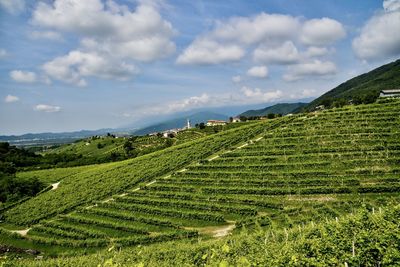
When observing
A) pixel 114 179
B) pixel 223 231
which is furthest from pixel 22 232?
pixel 223 231

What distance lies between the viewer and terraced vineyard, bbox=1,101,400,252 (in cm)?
3575

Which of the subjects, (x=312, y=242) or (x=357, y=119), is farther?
(x=357, y=119)

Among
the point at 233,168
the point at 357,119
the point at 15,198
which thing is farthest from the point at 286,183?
the point at 15,198

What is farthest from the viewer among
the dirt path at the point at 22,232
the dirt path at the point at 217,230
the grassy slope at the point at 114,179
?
the grassy slope at the point at 114,179

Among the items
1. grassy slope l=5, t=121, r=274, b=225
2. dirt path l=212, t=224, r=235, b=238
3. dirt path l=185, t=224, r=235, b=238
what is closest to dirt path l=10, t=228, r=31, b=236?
grassy slope l=5, t=121, r=274, b=225

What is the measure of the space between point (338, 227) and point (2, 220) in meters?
54.6

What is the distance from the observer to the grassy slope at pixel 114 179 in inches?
2003

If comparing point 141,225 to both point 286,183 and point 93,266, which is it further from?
point 286,183

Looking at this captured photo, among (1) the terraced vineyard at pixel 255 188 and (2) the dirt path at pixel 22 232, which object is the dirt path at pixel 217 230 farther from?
(2) the dirt path at pixel 22 232

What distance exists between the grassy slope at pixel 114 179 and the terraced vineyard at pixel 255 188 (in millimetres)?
461

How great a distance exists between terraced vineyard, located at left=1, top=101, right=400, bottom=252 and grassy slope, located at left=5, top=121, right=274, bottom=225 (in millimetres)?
461

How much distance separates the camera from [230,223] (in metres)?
35.5

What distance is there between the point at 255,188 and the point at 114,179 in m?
28.5

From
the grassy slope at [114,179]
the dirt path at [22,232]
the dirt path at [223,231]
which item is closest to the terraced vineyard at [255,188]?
the dirt path at [223,231]
